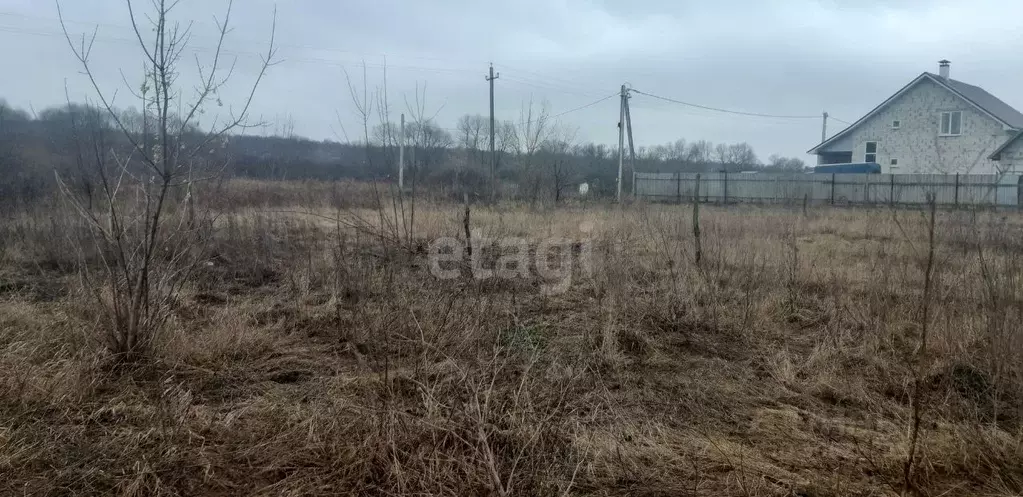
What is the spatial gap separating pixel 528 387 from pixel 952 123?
85.5ft

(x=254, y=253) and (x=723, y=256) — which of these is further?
(x=254, y=253)

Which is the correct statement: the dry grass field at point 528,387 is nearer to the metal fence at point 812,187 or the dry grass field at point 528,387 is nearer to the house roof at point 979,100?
the metal fence at point 812,187

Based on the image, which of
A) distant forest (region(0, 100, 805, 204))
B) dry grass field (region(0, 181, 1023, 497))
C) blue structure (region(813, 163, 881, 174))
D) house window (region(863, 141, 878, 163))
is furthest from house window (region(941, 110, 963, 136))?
dry grass field (region(0, 181, 1023, 497))

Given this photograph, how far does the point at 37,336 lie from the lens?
136 inches

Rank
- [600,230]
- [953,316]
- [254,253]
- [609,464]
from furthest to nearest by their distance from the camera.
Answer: [600,230]
[254,253]
[953,316]
[609,464]

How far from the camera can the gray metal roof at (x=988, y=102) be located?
67.2ft

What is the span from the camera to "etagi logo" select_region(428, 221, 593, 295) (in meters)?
5.10

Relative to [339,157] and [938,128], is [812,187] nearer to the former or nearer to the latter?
[938,128]

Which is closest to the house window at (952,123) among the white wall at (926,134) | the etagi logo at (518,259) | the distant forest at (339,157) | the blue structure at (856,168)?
the white wall at (926,134)

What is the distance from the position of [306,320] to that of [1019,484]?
4.32m

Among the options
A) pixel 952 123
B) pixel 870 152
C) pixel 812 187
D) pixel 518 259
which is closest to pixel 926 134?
pixel 952 123

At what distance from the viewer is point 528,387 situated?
110 inches

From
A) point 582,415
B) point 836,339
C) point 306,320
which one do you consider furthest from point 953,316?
point 306,320

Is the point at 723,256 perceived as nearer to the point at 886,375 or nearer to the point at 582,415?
the point at 886,375
